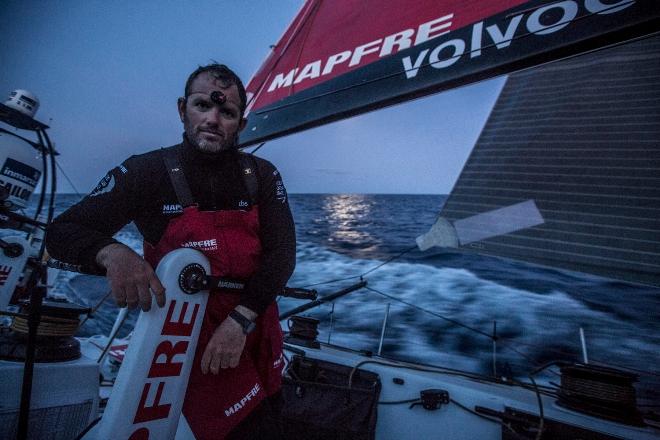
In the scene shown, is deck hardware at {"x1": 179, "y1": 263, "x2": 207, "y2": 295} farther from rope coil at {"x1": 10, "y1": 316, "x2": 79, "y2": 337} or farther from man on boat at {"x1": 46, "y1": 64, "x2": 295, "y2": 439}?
rope coil at {"x1": 10, "y1": 316, "x2": 79, "y2": 337}

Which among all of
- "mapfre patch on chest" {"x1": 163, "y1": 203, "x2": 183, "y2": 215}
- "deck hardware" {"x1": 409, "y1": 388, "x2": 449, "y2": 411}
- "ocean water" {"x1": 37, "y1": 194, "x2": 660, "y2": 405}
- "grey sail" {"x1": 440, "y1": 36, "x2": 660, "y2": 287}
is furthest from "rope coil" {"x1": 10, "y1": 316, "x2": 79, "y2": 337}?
"grey sail" {"x1": 440, "y1": 36, "x2": 660, "y2": 287}

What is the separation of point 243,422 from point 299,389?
1335 millimetres

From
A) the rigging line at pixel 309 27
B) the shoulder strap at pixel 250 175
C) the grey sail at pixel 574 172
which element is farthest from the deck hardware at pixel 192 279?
the grey sail at pixel 574 172

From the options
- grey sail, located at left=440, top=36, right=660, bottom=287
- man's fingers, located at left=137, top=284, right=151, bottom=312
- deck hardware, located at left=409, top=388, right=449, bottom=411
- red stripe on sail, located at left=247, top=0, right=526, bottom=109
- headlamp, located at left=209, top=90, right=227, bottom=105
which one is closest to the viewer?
man's fingers, located at left=137, top=284, right=151, bottom=312

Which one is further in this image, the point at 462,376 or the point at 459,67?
the point at 462,376

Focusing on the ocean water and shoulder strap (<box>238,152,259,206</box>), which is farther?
the ocean water

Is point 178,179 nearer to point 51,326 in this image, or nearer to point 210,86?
point 210,86

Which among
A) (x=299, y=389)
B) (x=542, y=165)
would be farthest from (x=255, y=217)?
(x=542, y=165)

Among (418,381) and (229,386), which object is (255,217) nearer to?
(229,386)

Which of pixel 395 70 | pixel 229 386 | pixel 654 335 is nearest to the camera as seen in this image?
pixel 229 386

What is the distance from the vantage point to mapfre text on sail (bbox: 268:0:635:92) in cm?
118

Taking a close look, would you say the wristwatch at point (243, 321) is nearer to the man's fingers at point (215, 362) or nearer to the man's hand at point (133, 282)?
the man's fingers at point (215, 362)

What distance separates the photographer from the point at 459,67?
139 cm

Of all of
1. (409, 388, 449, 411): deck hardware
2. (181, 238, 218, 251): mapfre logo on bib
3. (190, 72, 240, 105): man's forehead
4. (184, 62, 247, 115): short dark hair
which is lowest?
(409, 388, 449, 411): deck hardware
